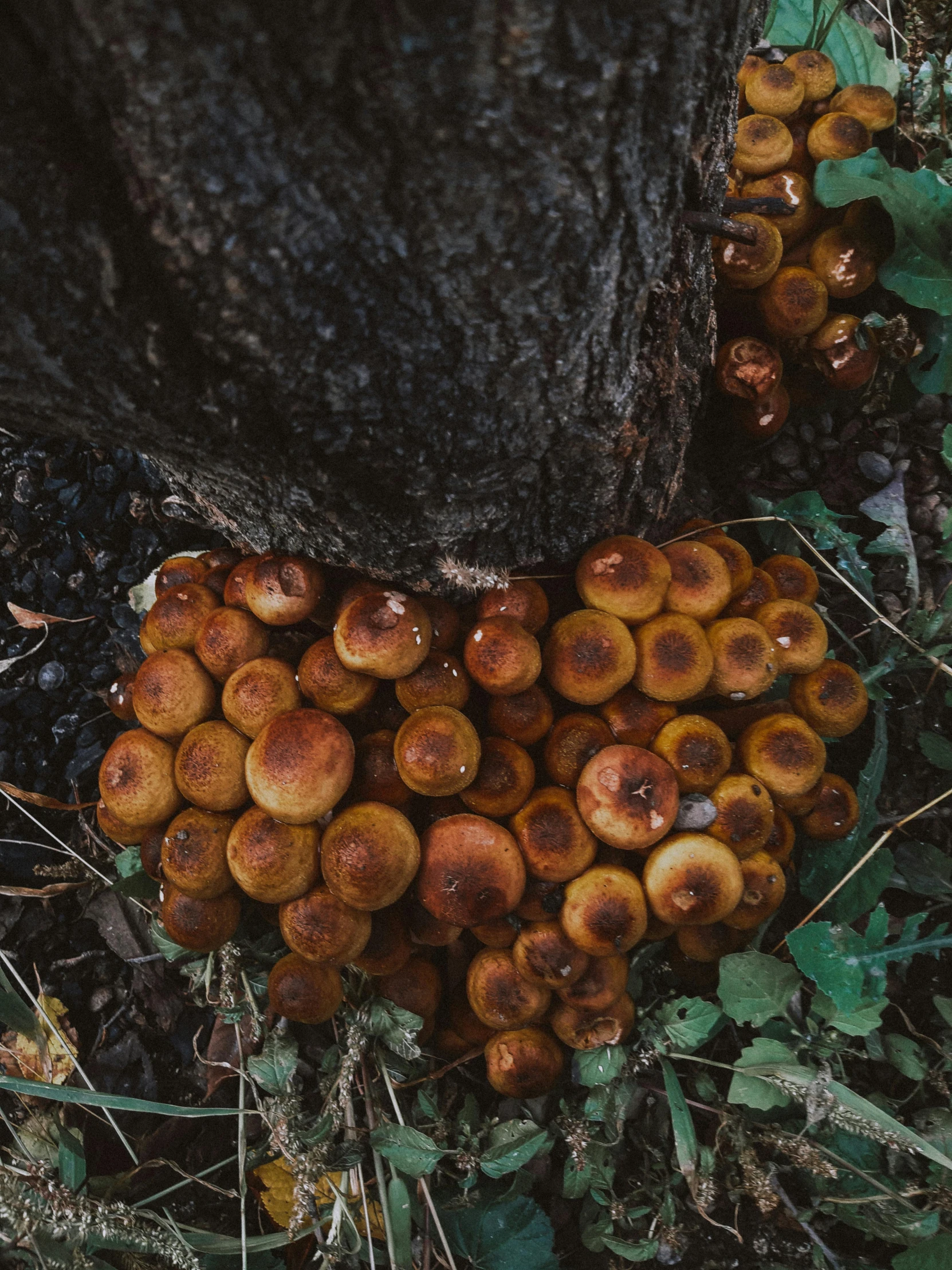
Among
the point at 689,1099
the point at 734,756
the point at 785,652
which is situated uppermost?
the point at 785,652

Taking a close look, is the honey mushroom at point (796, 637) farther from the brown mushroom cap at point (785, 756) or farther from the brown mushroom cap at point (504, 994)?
the brown mushroom cap at point (504, 994)

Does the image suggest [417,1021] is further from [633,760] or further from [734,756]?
[734,756]

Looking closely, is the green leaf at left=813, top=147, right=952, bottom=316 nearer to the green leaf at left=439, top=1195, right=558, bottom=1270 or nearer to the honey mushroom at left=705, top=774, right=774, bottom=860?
the honey mushroom at left=705, top=774, right=774, bottom=860

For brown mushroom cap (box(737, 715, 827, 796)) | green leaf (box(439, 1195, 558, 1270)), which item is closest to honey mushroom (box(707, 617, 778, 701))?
brown mushroom cap (box(737, 715, 827, 796))

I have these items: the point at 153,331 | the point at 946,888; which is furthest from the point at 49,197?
the point at 946,888

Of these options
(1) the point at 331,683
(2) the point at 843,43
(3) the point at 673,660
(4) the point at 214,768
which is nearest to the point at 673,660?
(3) the point at 673,660
